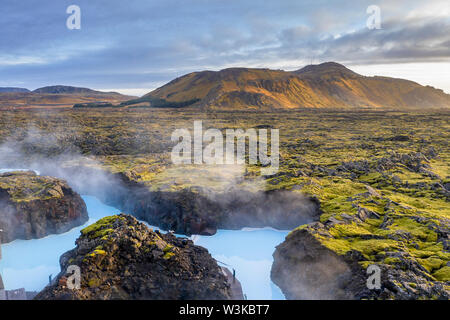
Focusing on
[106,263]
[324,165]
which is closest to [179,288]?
[106,263]

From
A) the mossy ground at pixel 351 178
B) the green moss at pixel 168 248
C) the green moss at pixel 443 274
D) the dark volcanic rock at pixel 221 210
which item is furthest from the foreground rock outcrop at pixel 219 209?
the green moss at pixel 443 274

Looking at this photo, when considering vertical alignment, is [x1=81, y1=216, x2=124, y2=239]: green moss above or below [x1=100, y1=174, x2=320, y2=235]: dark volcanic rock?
above

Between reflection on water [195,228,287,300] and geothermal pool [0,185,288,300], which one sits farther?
geothermal pool [0,185,288,300]

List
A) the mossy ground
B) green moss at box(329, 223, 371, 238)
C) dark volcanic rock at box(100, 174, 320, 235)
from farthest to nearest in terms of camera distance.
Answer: dark volcanic rock at box(100, 174, 320, 235), green moss at box(329, 223, 371, 238), the mossy ground

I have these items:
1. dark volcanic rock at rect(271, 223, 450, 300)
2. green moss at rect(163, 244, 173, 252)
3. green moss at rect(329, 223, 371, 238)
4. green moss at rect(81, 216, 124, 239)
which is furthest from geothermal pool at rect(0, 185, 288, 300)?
green moss at rect(163, 244, 173, 252)

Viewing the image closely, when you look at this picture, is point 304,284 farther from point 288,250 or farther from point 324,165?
point 324,165

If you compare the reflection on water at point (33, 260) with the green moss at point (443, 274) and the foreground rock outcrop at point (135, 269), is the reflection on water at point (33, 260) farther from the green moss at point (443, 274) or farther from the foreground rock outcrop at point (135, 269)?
the green moss at point (443, 274)

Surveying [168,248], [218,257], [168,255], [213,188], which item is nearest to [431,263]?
[218,257]

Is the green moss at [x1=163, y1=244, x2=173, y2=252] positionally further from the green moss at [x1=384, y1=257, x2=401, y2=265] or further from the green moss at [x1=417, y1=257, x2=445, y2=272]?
the green moss at [x1=417, y1=257, x2=445, y2=272]

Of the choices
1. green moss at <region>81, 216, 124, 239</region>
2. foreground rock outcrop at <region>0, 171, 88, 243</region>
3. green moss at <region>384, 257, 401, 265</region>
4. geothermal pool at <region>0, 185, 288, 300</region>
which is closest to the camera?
green moss at <region>384, 257, 401, 265</region>
